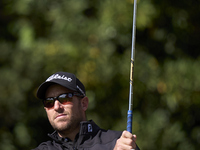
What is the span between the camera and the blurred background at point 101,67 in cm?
463

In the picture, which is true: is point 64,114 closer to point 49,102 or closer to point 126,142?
point 49,102

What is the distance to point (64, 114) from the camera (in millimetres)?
2654

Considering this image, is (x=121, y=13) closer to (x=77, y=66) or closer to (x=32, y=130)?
(x=77, y=66)

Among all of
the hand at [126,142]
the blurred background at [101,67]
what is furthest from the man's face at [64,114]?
the blurred background at [101,67]

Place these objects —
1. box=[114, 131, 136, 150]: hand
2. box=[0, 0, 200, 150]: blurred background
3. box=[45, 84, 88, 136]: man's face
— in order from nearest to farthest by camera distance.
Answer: box=[114, 131, 136, 150]: hand → box=[45, 84, 88, 136]: man's face → box=[0, 0, 200, 150]: blurred background

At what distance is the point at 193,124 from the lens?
5.01m

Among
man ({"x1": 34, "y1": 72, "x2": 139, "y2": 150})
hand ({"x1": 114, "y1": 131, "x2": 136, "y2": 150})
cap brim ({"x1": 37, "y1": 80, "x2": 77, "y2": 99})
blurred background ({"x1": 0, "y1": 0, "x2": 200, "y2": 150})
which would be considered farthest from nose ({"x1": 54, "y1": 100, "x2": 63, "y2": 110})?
blurred background ({"x1": 0, "y1": 0, "x2": 200, "y2": 150})

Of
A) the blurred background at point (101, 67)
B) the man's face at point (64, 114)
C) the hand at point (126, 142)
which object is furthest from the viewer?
the blurred background at point (101, 67)

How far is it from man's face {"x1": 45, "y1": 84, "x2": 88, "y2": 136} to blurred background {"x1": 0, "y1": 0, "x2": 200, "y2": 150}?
184 centimetres

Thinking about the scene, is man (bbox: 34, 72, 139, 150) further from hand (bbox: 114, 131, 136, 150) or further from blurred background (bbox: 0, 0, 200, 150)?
blurred background (bbox: 0, 0, 200, 150)

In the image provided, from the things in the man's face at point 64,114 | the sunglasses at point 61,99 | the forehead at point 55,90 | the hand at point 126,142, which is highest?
the forehead at point 55,90

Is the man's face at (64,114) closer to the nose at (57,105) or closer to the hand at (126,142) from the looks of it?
the nose at (57,105)

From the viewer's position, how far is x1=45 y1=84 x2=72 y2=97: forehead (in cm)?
271

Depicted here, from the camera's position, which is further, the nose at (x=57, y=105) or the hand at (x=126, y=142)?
the nose at (x=57, y=105)
